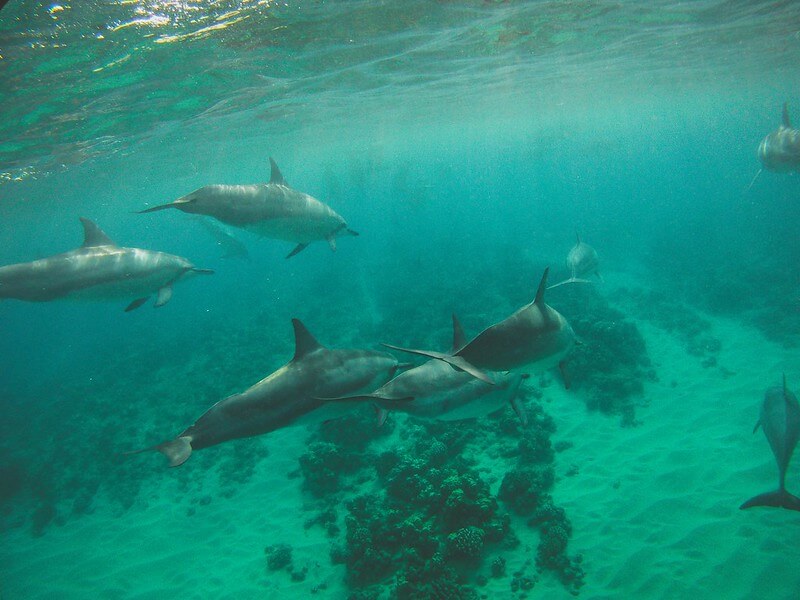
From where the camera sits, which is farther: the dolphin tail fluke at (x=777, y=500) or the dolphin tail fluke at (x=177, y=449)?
the dolphin tail fluke at (x=777, y=500)

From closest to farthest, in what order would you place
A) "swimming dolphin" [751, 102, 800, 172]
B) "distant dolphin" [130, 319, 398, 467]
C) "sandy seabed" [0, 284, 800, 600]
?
"distant dolphin" [130, 319, 398, 467]
"sandy seabed" [0, 284, 800, 600]
"swimming dolphin" [751, 102, 800, 172]

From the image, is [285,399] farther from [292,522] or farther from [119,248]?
[292,522]

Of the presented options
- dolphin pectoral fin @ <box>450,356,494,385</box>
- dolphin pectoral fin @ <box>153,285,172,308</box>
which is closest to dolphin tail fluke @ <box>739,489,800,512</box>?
dolphin pectoral fin @ <box>450,356,494,385</box>

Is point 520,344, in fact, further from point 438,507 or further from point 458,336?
point 438,507

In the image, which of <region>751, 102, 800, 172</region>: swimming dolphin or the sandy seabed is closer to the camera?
the sandy seabed

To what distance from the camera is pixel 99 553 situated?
890cm

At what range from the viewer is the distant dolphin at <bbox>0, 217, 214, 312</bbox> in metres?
Answer: 5.46

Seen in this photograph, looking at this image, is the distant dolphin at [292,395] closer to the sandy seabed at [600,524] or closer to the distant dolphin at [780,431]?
the sandy seabed at [600,524]

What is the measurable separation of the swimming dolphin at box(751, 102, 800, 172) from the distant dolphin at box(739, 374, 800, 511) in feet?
17.5

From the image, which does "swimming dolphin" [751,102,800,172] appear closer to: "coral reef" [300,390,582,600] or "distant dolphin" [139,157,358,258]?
"coral reef" [300,390,582,600]

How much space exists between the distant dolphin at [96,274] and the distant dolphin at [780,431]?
875 centimetres

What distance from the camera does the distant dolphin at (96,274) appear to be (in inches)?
215

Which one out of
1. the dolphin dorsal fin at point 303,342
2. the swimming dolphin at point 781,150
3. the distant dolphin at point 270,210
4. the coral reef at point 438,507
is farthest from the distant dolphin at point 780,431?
the distant dolphin at point 270,210

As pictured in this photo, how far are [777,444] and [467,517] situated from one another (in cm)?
491
